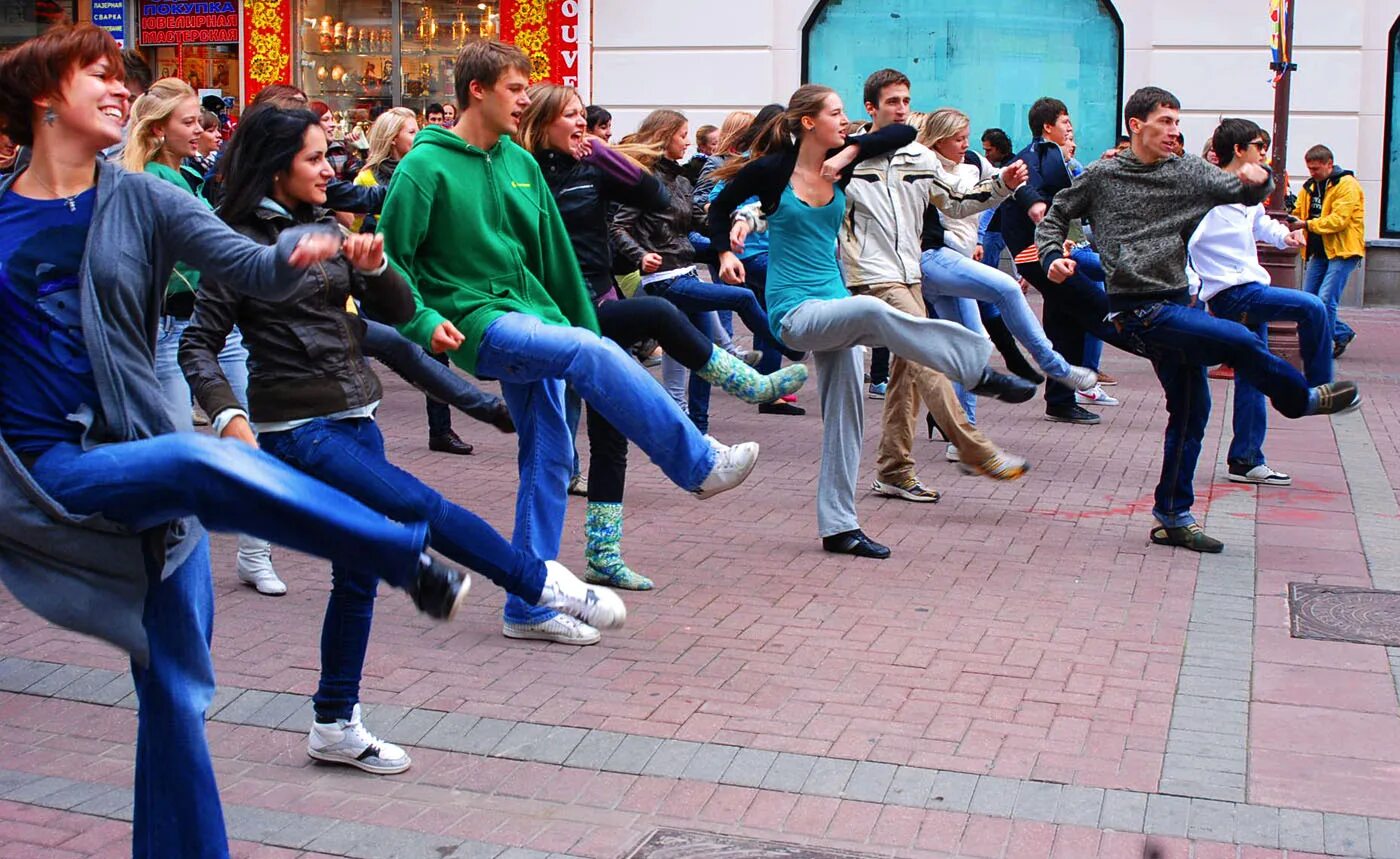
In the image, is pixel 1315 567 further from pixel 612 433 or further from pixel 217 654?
pixel 217 654

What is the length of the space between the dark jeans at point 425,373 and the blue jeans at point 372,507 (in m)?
0.25

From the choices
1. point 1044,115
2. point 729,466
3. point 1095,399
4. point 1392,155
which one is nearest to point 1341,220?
point 1392,155

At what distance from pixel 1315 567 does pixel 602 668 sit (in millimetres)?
3298

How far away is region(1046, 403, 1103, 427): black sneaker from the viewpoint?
36.7 ft

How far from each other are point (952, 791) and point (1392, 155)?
15.8m

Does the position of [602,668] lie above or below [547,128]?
below

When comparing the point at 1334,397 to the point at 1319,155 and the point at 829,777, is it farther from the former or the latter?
the point at 1319,155

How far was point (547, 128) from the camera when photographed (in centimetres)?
657

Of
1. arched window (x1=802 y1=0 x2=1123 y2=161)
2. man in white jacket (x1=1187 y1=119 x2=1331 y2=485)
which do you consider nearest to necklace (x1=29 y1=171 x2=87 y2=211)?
man in white jacket (x1=1187 y1=119 x2=1331 y2=485)

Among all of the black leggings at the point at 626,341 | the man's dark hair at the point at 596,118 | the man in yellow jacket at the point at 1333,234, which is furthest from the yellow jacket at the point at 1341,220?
the black leggings at the point at 626,341

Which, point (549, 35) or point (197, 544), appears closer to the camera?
point (197, 544)

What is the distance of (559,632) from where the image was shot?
6.07m

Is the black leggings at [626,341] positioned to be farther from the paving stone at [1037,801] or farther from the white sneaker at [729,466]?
the paving stone at [1037,801]

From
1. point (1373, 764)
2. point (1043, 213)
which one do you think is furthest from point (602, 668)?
point (1043, 213)
